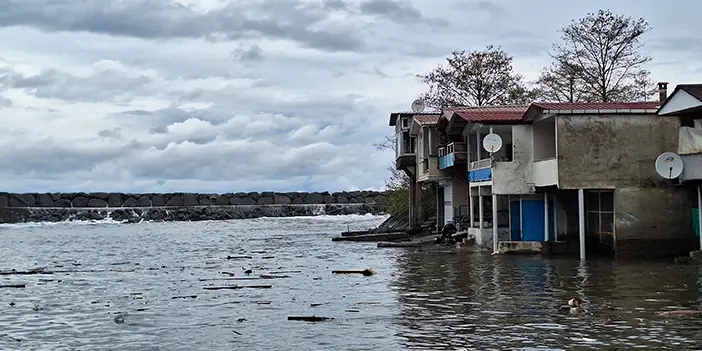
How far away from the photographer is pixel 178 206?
102 meters

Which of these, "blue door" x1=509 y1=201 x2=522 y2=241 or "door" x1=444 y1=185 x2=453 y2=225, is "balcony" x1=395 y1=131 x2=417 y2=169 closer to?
"door" x1=444 y1=185 x2=453 y2=225

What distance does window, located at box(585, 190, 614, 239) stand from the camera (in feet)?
108

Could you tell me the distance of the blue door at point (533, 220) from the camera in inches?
1391

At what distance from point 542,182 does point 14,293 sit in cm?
1872

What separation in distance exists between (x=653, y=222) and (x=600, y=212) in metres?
2.83

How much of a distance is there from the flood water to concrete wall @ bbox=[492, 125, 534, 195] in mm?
2903

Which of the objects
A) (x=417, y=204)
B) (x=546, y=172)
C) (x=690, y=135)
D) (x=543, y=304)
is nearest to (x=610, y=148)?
(x=546, y=172)

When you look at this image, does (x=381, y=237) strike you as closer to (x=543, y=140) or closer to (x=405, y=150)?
(x=405, y=150)

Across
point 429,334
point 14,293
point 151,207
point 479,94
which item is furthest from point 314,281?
point 151,207

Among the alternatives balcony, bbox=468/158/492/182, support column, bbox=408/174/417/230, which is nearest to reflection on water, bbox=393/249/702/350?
balcony, bbox=468/158/492/182

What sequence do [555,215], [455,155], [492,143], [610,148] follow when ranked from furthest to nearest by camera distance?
[455,155]
[555,215]
[492,143]
[610,148]

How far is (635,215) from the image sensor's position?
102ft

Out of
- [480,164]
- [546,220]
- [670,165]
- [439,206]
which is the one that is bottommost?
[546,220]

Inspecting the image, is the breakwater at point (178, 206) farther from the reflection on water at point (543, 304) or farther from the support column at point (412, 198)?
the reflection on water at point (543, 304)
